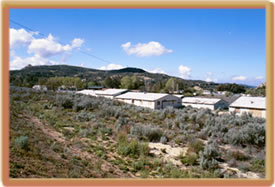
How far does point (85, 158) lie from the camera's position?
6926 millimetres

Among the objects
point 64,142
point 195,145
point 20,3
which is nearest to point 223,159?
point 195,145

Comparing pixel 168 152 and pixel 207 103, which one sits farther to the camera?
pixel 207 103

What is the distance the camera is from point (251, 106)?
26.7 metres

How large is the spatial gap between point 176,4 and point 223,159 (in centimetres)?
708

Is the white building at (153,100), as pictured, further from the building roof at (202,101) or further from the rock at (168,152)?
the rock at (168,152)

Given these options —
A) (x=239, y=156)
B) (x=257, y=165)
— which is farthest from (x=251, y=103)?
(x=257, y=165)

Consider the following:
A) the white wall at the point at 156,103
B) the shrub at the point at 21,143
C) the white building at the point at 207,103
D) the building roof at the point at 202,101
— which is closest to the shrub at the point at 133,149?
the shrub at the point at 21,143

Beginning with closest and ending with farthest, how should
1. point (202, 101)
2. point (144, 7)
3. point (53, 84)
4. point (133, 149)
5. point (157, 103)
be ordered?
point (144, 7) < point (133, 149) < point (157, 103) < point (202, 101) < point (53, 84)

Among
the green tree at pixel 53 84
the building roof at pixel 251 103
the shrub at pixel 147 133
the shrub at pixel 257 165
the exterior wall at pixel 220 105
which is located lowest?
the shrub at pixel 257 165

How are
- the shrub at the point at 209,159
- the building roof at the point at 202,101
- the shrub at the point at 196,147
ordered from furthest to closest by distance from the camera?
the building roof at the point at 202,101 → the shrub at the point at 196,147 → the shrub at the point at 209,159

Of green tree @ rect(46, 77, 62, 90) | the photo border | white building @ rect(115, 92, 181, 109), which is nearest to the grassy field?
the photo border

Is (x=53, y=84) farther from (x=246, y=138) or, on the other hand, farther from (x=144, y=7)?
(x=144, y=7)

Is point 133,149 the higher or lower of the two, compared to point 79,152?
lower

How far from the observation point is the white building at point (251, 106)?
26.0 m
